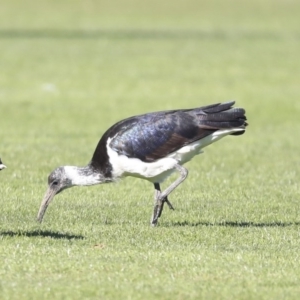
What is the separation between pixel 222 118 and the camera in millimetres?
11266

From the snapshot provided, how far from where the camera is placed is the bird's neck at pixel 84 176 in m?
11.3

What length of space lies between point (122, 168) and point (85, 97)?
53.6 ft

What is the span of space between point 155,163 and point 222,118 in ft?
2.98

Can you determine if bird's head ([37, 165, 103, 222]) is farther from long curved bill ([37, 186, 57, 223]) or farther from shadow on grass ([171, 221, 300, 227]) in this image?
shadow on grass ([171, 221, 300, 227])

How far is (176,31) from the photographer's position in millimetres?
47656

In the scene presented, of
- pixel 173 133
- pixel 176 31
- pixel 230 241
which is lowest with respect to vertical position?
pixel 230 241

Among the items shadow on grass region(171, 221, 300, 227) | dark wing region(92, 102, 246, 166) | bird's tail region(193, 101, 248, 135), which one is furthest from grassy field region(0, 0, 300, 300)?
bird's tail region(193, 101, 248, 135)

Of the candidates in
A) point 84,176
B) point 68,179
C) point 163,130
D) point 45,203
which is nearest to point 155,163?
point 163,130

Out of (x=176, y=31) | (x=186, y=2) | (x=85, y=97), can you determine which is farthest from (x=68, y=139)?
(x=186, y=2)

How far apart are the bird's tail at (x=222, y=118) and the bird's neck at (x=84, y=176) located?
1.28m

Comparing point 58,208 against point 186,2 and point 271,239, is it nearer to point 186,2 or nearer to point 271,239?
point 271,239

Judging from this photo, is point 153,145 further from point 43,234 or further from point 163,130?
point 43,234

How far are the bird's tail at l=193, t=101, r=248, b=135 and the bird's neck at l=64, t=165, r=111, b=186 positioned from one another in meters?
1.28

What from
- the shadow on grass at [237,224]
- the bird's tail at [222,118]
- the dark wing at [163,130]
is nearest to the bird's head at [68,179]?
the dark wing at [163,130]
